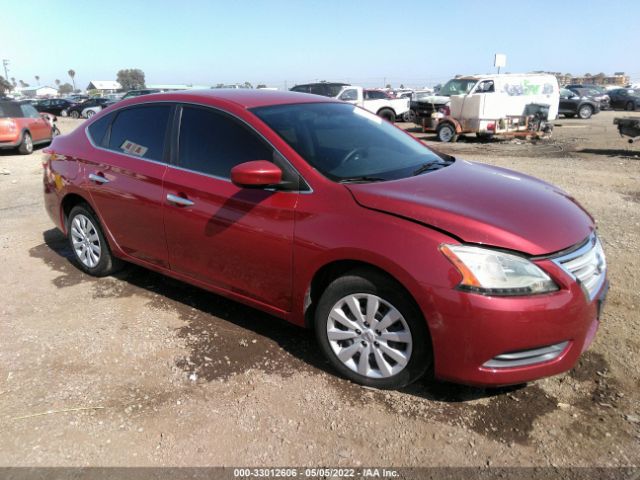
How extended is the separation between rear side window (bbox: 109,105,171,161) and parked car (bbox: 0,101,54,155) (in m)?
11.0

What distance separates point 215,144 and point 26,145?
1268cm

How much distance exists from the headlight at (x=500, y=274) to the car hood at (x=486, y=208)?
7 cm

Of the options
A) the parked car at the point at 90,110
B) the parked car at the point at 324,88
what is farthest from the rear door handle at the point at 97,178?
the parked car at the point at 90,110

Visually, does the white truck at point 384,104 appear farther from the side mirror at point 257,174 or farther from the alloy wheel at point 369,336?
the alloy wheel at point 369,336

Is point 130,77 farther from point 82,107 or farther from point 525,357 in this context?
point 525,357

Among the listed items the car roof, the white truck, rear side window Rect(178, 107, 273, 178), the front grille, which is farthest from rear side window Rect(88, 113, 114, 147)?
the white truck

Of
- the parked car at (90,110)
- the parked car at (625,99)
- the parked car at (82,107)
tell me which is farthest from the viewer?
the parked car at (82,107)

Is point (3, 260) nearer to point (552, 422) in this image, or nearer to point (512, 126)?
point (552, 422)

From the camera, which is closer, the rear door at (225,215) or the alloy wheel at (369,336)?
the alloy wheel at (369,336)

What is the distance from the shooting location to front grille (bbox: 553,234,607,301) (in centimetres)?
250

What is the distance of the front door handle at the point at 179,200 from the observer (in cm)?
342

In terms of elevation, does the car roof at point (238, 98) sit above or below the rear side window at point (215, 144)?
above

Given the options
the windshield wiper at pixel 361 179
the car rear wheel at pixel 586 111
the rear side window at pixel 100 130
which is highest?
the rear side window at pixel 100 130

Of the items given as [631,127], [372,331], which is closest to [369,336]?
[372,331]
